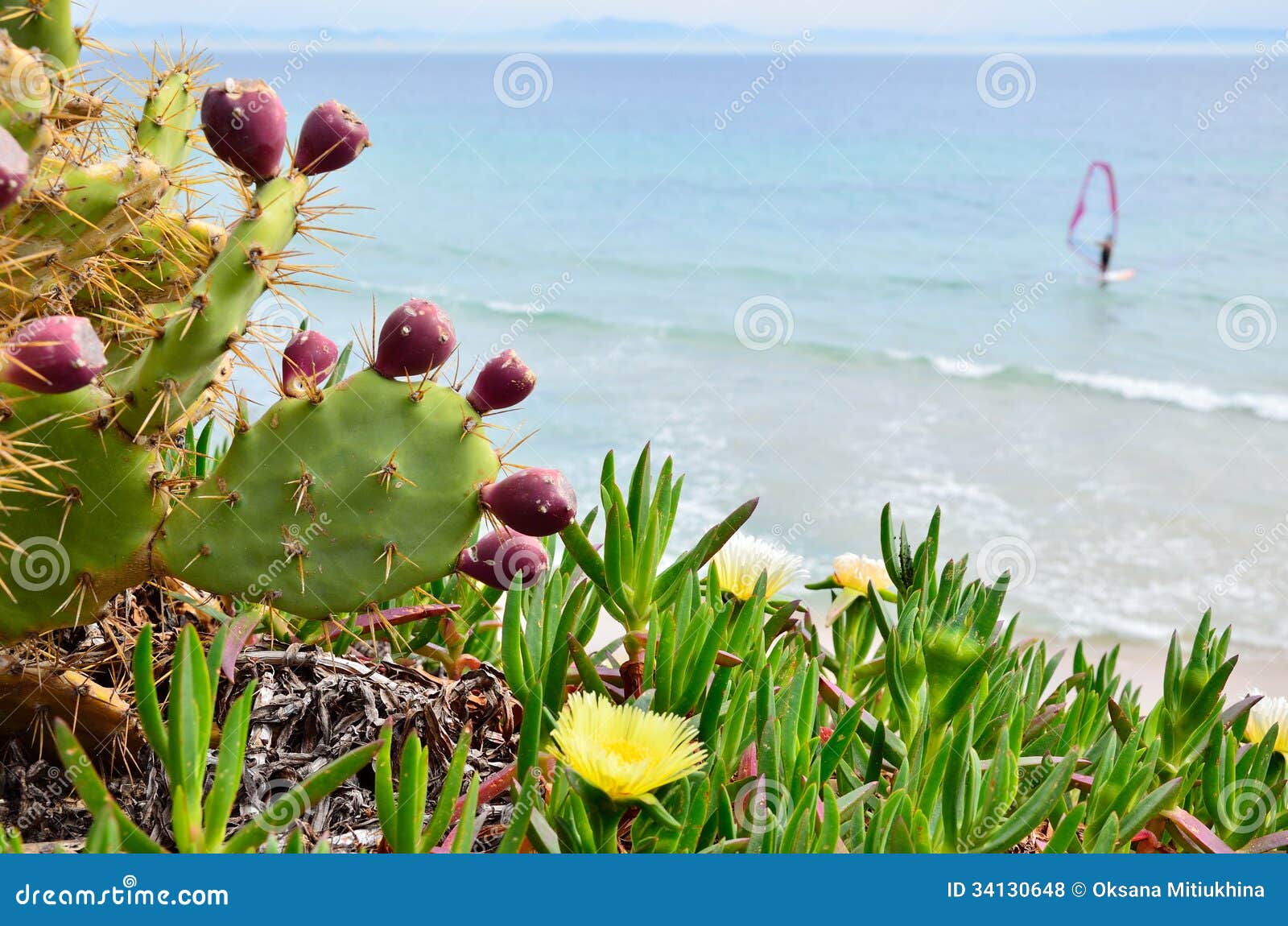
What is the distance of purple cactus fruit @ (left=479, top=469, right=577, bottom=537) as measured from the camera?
1.30 metres

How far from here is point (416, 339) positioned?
1.32 m

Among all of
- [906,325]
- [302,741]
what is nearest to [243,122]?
[302,741]

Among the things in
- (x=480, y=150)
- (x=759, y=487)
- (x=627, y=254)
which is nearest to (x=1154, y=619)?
(x=759, y=487)

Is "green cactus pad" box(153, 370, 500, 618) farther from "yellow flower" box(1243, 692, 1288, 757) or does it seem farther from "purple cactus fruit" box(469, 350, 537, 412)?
"yellow flower" box(1243, 692, 1288, 757)

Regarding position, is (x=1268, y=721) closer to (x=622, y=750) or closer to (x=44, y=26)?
(x=622, y=750)

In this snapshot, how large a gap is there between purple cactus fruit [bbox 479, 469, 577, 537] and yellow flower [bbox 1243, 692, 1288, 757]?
3.27 ft

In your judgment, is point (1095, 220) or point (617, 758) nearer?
point (617, 758)

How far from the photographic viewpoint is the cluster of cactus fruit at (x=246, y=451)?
138 centimetres

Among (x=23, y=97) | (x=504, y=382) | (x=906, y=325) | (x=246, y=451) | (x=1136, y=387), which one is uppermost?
(x=906, y=325)

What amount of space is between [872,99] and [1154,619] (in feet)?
119

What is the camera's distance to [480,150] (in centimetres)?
2459

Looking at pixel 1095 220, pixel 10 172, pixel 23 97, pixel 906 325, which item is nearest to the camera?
pixel 10 172

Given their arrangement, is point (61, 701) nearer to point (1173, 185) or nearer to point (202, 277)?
point (202, 277)

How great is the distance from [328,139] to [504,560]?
55 centimetres
